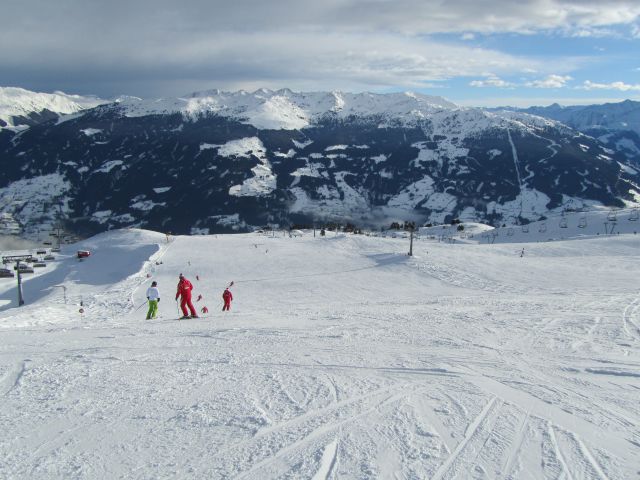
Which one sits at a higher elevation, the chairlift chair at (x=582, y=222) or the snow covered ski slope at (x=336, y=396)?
the snow covered ski slope at (x=336, y=396)

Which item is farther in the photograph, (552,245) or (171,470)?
(552,245)

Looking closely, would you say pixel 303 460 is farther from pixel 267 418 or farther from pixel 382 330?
pixel 382 330

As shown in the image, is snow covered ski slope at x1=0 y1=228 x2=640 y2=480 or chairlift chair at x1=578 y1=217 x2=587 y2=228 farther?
chairlift chair at x1=578 y1=217 x2=587 y2=228

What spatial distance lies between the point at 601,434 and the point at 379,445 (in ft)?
11.4

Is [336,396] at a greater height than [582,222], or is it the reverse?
[336,396]

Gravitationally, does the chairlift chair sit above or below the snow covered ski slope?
below

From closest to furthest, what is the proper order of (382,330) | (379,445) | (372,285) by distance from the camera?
(379,445) < (382,330) < (372,285)

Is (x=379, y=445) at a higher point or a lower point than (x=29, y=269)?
higher

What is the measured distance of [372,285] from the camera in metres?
36.5

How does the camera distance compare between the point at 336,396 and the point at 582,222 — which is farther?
the point at 582,222

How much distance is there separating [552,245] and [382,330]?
138ft

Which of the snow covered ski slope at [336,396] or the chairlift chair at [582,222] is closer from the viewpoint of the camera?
the snow covered ski slope at [336,396]

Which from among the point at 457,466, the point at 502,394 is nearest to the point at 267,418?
the point at 457,466

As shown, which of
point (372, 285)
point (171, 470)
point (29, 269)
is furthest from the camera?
point (29, 269)
